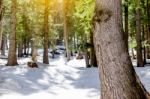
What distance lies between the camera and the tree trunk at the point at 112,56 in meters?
7.11

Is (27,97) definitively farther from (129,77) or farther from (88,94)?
(129,77)

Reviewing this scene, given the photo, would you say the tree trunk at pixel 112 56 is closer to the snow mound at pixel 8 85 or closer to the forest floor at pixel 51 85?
the forest floor at pixel 51 85

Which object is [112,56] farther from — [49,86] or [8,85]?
[49,86]

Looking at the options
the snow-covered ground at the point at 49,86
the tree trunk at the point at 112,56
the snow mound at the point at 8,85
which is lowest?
the snow-covered ground at the point at 49,86

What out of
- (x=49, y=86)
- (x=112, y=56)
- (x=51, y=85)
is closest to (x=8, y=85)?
(x=49, y=86)

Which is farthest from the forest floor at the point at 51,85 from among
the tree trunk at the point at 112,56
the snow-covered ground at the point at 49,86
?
the tree trunk at the point at 112,56

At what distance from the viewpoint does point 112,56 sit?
7.14 meters

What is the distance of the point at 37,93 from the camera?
1275cm

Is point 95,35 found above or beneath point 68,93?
above

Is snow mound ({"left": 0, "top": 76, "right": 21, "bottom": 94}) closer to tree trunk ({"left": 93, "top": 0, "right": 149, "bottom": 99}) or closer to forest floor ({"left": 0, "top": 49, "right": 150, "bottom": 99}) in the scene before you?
forest floor ({"left": 0, "top": 49, "right": 150, "bottom": 99})

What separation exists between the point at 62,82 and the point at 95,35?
9615 mm

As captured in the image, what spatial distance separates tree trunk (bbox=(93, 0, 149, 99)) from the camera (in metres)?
7.11

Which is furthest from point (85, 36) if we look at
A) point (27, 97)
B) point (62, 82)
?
point (27, 97)

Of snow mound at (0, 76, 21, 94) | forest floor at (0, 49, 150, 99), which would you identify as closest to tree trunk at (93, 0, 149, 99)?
forest floor at (0, 49, 150, 99)
